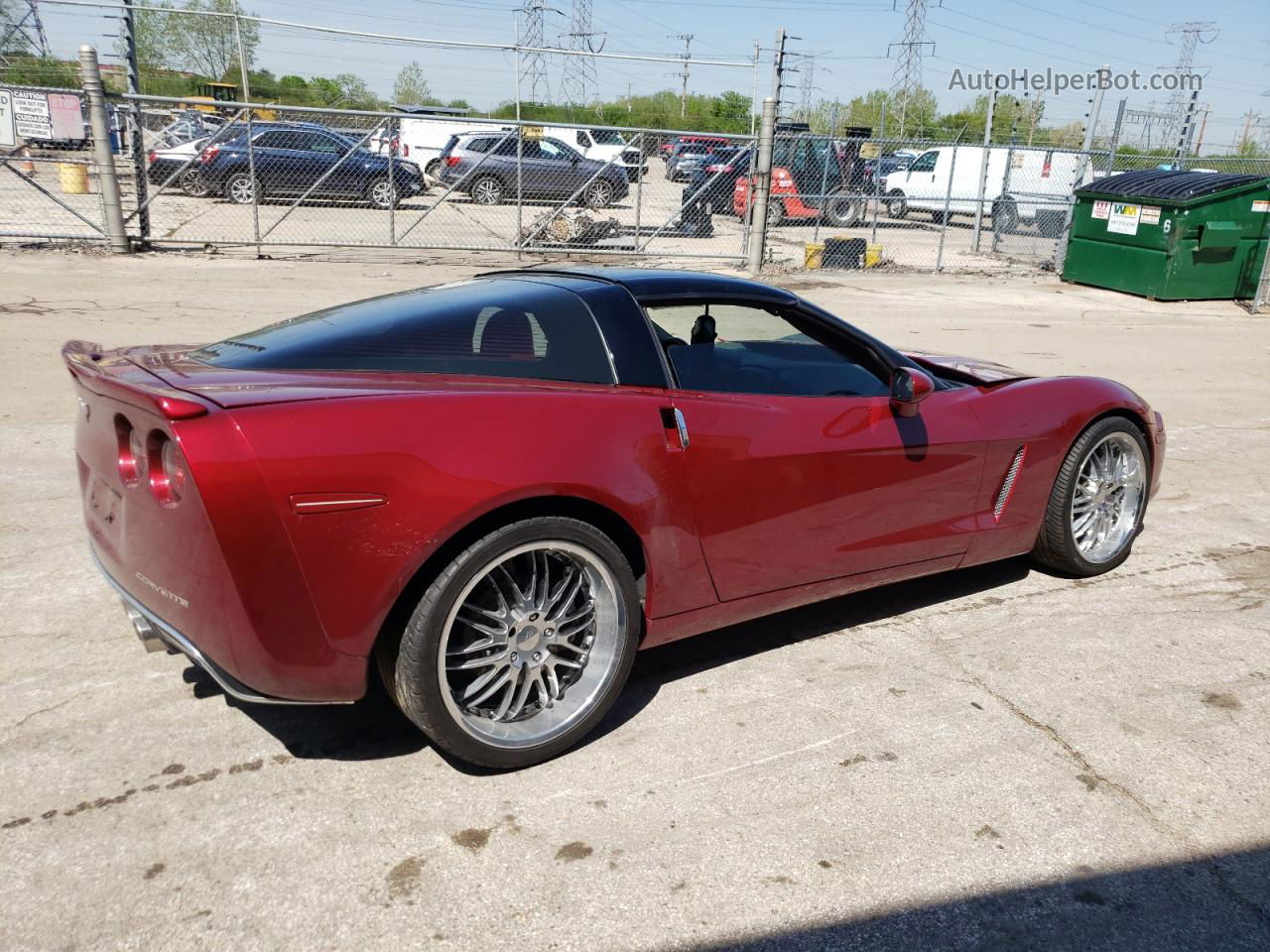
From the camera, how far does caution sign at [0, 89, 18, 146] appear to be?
13641mm

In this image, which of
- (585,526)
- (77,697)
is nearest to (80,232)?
(77,697)

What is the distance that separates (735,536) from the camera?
3357mm

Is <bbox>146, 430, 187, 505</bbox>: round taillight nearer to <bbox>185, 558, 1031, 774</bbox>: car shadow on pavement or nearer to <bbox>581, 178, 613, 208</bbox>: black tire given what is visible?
<bbox>185, 558, 1031, 774</bbox>: car shadow on pavement

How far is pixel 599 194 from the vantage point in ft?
68.3

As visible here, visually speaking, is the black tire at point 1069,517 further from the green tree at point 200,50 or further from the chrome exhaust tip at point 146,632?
the green tree at point 200,50

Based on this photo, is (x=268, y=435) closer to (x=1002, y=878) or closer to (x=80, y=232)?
(x=1002, y=878)

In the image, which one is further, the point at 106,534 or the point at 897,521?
the point at 897,521

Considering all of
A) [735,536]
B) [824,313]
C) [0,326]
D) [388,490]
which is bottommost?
[0,326]

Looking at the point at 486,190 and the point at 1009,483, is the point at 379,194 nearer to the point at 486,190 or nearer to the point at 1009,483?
the point at 486,190

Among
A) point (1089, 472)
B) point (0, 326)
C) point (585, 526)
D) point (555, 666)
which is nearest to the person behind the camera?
point (585, 526)

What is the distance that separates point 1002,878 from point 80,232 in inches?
668

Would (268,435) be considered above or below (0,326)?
above

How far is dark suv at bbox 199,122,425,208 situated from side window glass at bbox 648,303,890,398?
1396 centimetres

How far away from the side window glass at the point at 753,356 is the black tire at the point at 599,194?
675 inches
